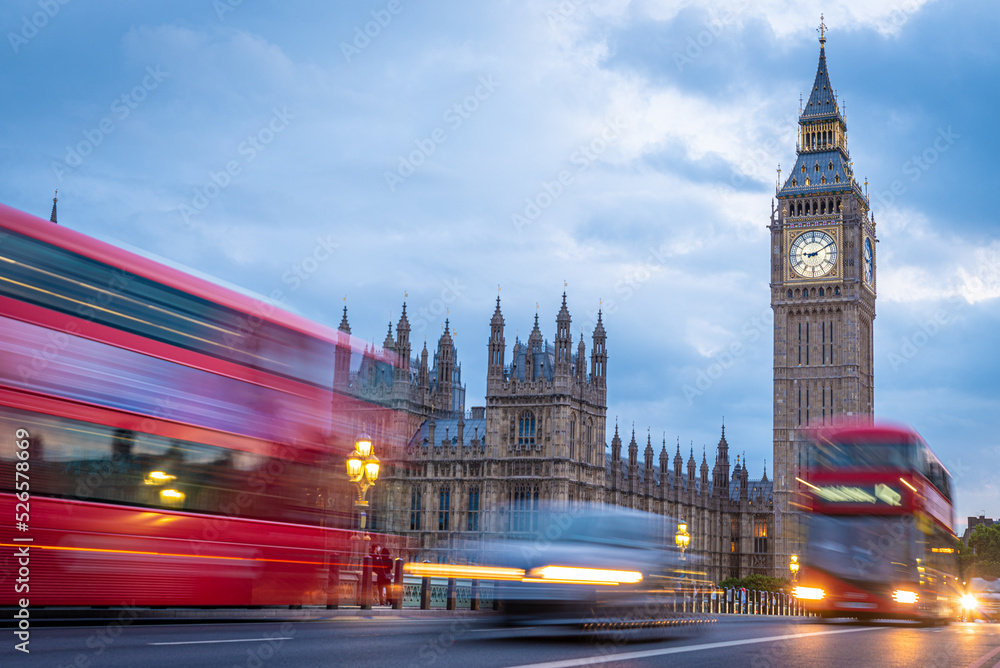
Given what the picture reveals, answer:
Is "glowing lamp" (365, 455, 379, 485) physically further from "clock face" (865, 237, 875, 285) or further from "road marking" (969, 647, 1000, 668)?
"clock face" (865, 237, 875, 285)

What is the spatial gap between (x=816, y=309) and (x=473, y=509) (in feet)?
119

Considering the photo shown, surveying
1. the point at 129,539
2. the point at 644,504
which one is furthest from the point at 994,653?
the point at 644,504

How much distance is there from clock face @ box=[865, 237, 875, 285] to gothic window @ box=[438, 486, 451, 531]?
41.4 meters

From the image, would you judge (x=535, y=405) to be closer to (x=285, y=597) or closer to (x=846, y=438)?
(x=846, y=438)

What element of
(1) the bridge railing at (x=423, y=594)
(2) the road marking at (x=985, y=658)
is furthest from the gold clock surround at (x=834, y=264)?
(2) the road marking at (x=985, y=658)

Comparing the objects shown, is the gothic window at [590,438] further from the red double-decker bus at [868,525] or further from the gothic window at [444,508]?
the red double-decker bus at [868,525]

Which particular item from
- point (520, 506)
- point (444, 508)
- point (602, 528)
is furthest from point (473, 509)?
point (602, 528)

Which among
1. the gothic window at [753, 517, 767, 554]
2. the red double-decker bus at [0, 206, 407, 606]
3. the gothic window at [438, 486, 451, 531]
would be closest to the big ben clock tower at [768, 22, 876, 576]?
the gothic window at [753, 517, 767, 554]

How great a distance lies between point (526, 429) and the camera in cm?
6084

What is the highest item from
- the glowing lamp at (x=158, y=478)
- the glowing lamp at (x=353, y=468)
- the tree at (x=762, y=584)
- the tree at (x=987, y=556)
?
the glowing lamp at (x=353, y=468)

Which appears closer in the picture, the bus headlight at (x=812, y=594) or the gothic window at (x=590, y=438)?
the bus headlight at (x=812, y=594)

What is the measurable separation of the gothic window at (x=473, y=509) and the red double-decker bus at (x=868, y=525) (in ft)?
134

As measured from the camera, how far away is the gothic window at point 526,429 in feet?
199

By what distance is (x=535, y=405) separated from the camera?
60719mm
